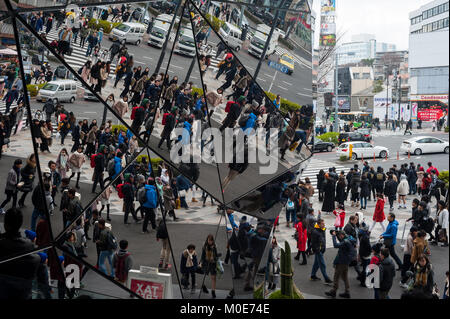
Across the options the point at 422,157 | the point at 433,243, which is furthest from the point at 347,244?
the point at 422,157

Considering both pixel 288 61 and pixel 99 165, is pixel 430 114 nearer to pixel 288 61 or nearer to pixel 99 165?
pixel 288 61

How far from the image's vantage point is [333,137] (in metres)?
30.7

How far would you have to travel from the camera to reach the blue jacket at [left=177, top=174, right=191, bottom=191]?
703cm

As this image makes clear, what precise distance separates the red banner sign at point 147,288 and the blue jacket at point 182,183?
142cm

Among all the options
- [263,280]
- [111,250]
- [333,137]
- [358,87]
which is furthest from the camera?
[358,87]

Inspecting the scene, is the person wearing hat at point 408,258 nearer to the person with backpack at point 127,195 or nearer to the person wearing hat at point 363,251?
the person wearing hat at point 363,251

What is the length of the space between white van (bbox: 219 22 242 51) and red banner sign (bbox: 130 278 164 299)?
381 centimetres

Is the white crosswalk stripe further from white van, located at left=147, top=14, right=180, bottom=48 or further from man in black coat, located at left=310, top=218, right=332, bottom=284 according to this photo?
white van, located at left=147, top=14, right=180, bottom=48

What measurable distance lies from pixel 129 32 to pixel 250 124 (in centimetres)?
244

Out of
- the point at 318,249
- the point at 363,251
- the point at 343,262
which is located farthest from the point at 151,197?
the point at 363,251

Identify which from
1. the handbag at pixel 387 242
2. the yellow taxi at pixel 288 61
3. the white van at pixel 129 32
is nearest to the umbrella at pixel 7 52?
the white van at pixel 129 32

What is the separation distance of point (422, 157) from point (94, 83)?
2003 cm

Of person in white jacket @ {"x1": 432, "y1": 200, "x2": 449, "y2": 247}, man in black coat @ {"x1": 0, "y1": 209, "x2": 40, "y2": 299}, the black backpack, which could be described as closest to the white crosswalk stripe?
person in white jacket @ {"x1": 432, "y1": 200, "x2": 449, "y2": 247}

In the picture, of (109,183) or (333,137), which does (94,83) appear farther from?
(333,137)
